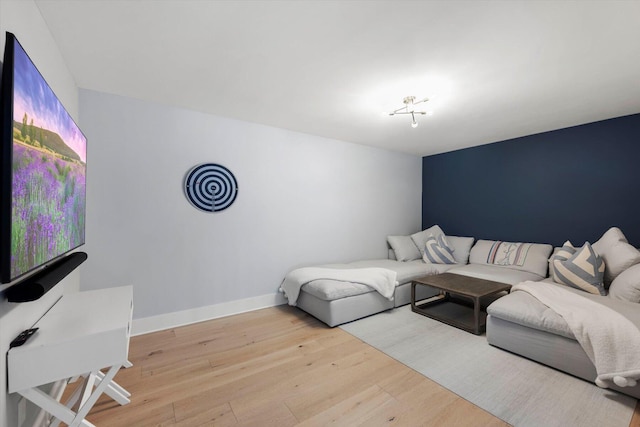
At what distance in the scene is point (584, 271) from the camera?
9.03ft

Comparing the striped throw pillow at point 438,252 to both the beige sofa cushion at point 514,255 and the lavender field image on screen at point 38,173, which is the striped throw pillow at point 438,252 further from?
the lavender field image on screen at point 38,173

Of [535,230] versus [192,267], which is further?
[535,230]

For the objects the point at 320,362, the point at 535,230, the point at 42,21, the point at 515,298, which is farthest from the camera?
the point at 535,230

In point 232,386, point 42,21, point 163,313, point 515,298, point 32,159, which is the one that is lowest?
point 232,386

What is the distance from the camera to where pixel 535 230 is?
3.86 meters

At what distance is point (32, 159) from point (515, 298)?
348cm

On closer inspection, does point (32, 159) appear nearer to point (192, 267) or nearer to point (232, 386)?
point (232, 386)

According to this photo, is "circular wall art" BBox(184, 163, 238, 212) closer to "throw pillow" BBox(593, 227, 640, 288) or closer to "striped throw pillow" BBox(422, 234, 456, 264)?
"striped throw pillow" BBox(422, 234, 456, 264)

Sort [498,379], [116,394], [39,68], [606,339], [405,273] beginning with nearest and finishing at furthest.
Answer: [39,68]
[116,394]
[606,339]
[498,379]
[405,273]

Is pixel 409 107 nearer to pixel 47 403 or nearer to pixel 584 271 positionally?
pixel 584 271

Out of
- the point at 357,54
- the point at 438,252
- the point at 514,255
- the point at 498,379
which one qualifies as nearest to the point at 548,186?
the point at 514,255

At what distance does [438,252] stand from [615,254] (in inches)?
76.2

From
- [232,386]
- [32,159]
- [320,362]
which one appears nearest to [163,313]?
[232,386]

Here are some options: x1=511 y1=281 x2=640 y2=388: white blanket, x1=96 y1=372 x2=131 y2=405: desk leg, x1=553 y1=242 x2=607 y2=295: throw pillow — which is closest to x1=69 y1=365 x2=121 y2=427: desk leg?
x1=96 y1=372 x2=131 y2=405: desk leg
